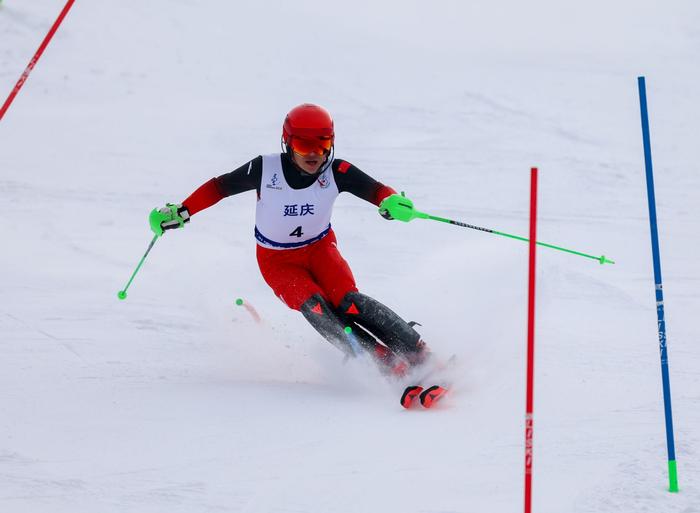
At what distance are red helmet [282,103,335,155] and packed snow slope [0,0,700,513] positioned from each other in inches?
51.7

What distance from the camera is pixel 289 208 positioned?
17.0 feet

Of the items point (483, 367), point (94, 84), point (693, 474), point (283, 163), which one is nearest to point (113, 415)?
point (283, 163)

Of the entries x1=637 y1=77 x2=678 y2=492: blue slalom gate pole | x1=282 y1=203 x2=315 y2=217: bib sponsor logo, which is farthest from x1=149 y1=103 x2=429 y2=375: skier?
x1=637 y1=77 x2=678 y2=492: blue slalom gate pole

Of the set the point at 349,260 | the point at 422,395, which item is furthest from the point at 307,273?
the point at 349,260

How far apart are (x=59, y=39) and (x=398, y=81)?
5206mm

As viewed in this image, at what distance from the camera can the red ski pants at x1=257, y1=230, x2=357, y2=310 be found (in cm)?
511

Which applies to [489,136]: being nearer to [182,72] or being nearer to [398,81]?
[398,81]

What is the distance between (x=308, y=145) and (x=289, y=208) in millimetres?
454

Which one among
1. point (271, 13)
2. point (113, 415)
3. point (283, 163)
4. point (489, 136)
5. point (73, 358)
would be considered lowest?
point (113, 415)

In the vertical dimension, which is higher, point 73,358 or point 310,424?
point 73,358

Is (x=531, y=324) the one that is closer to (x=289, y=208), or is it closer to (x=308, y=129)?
(x=308, y=129)

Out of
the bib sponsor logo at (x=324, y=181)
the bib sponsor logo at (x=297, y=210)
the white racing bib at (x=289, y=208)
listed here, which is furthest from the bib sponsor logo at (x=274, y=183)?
the bib sponsor logo at (x=324, y=181)

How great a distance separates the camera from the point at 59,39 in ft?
43.0

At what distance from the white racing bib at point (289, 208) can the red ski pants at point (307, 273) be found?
2.5 inches
